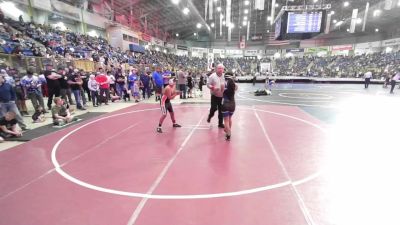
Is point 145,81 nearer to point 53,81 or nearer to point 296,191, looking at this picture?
point 53,81

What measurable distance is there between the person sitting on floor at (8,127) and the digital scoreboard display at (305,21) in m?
16.8

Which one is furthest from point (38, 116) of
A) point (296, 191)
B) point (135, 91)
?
point (296, 191)

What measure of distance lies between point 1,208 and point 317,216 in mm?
4253

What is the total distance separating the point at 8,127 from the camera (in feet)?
21.5

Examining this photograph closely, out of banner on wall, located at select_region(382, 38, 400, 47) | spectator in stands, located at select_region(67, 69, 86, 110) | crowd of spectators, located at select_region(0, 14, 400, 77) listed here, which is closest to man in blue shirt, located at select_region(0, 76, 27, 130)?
spectator in stands, located at select_region(67, 69, 86, 110)

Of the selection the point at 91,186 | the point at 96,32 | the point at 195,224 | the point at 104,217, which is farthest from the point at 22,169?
the point at 96,32

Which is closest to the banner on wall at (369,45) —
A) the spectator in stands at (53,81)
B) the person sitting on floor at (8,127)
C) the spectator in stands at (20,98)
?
the spectator in stands at (53,81)

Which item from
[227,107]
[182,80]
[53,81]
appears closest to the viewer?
[227,107]

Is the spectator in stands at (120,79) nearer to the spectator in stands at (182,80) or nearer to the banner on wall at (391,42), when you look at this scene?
the spectator in stands at (182,80)

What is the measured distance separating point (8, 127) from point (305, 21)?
17.3 m

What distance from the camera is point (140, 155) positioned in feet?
16.8

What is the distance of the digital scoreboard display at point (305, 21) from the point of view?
16.1m

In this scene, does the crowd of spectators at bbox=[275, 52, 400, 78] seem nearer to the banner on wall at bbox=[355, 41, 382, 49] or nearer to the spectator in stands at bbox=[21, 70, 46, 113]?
the banner on wall at bbox=[355, 41, 382, 49]

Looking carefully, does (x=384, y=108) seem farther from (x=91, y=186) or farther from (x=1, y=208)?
(x=1, y=208)
